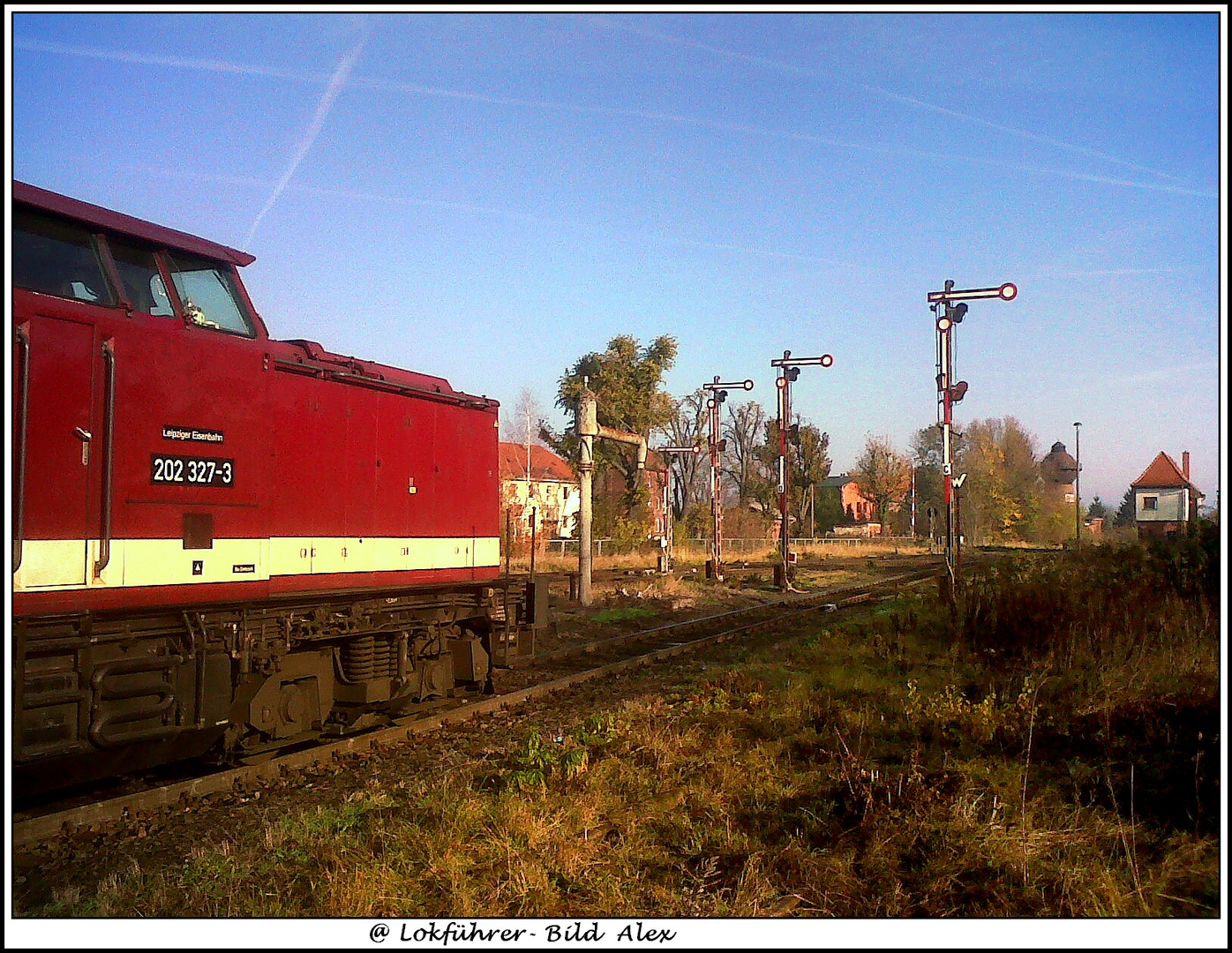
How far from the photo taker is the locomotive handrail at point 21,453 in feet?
17.6

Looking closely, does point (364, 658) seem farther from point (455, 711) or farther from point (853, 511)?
point (853, 511)

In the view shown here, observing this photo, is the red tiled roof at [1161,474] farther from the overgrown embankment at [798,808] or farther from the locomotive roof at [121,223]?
the locomotive roof at [121,223]

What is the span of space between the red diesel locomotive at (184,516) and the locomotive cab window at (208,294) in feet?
0.05

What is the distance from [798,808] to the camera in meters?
5.84

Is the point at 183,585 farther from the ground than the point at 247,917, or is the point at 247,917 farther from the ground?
the point at 183,585

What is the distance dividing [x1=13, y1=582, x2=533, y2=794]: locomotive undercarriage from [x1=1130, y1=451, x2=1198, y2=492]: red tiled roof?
2274 centimetres

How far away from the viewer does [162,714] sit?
6.32 m

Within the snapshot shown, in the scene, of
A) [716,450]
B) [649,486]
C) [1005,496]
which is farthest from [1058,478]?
[716,450]

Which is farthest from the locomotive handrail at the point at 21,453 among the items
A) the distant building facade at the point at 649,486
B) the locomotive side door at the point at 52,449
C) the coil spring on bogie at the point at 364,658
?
the distant building facade at the point at 649,486

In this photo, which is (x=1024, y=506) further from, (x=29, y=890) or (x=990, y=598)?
(x=29, y=890)

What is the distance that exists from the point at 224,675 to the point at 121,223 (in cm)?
349

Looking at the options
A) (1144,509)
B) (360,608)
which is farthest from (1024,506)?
(360,608)

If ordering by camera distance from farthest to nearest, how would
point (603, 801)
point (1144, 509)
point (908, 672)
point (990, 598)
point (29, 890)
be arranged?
point (1144, 509) < point (990, 598) < point (908, 672) < point (603, 801) < point (29, 890)

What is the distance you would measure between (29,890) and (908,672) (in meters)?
8.61
